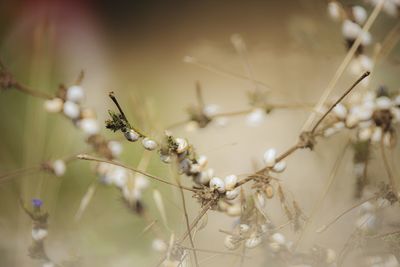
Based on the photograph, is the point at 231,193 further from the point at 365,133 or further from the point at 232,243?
the point at 365,133

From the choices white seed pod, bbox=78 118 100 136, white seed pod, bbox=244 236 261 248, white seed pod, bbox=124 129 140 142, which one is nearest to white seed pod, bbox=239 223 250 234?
white seed pod, bbox=244 236 261 248

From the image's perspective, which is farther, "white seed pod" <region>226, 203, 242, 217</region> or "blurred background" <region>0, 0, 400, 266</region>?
"blurred background" <region>0, 0, 400, 266</region>

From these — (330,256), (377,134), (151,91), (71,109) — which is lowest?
(330,256)

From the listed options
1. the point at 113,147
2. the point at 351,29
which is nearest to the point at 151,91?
the point at 113,147

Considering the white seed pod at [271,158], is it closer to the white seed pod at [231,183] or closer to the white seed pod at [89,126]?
the white seed pod at [231,183]

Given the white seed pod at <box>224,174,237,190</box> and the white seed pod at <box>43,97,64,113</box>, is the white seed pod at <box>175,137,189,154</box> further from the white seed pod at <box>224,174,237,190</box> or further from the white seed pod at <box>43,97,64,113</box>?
the white seed pod at <box>43,97,64,113</box>

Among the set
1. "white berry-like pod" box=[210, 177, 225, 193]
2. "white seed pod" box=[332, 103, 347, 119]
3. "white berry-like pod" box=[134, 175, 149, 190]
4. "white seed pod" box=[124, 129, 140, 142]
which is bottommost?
"white berry-like pod" box=[210, 177, 225, 193]

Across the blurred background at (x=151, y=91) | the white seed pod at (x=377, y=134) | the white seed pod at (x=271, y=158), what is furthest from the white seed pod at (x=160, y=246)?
the white seed pod at (x=377, y=134)
